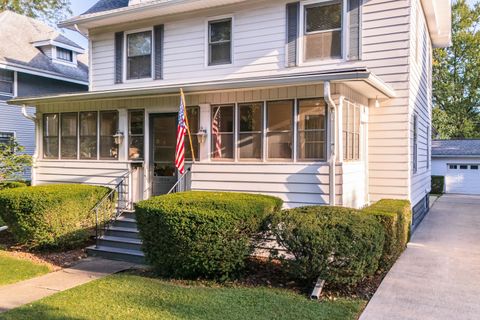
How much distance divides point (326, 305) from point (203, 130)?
452cm

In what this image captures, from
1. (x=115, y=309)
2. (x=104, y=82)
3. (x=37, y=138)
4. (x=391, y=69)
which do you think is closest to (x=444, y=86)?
(x=391, y=69)

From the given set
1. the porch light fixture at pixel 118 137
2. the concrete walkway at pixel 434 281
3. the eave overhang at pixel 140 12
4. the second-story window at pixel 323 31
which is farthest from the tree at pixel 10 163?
the concrete walkway at pixel 434 281

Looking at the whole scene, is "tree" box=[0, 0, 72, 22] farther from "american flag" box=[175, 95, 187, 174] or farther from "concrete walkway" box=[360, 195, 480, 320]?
"concrete walkway" box=[360, 195, 480, 320]

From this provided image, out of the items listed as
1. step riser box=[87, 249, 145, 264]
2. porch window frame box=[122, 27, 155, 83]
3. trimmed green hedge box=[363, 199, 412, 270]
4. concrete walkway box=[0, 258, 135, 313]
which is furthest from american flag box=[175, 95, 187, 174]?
trimmed green hedge box=[363, 199, 412, 270]

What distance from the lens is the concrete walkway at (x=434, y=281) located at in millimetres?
4754

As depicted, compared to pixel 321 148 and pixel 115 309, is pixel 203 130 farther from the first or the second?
pixel 115 309

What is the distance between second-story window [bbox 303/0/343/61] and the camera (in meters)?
8.63

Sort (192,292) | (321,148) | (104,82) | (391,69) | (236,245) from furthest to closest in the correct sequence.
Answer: (104,82) < (391,69) < (321,148) < (236,245) < (192,292)

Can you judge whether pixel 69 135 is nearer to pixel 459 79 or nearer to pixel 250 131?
pixel 250 131

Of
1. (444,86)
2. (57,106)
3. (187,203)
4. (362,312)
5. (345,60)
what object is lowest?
(362,312)

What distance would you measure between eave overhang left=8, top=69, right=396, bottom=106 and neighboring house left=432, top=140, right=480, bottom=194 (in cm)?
1417

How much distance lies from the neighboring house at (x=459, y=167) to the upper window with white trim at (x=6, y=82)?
19.6m

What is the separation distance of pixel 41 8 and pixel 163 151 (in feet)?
78.5

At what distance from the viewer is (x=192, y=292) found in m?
5.46
